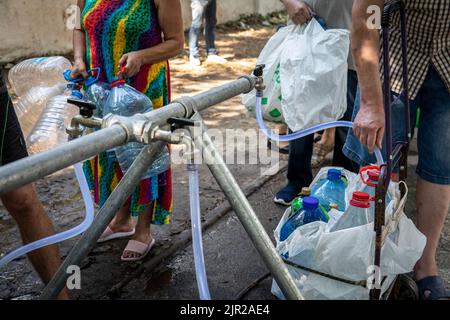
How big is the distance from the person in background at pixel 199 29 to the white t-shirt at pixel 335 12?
4.58 meters

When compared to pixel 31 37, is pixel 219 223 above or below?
below

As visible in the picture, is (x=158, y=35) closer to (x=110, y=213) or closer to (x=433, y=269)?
(x=110, y=213)

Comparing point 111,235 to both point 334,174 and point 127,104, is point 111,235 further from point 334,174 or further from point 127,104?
point 334,174

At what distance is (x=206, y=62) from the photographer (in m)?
7.95

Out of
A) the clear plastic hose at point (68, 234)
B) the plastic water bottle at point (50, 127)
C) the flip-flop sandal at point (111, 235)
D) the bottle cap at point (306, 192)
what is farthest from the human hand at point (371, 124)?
the plastic water bottle at point (50, 127)

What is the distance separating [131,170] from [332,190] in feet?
4.43

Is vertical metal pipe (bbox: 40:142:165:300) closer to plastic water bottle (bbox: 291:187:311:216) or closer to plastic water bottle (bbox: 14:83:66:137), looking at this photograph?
plastic water bottle (bbox: 291:187:311:216)

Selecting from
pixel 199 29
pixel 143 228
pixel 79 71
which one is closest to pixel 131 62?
pixel 79 71

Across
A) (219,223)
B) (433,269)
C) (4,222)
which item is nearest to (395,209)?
(433,269)

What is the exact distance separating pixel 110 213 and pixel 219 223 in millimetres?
1775

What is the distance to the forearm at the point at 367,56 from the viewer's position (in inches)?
83.2

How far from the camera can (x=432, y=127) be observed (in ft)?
7.77

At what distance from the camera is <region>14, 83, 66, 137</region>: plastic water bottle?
3.97 metres

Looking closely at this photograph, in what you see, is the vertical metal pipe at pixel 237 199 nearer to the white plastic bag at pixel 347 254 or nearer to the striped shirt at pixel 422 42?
the white plastic bag at pixel 347 254
